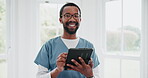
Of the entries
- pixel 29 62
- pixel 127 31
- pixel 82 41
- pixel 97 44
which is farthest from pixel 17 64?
pixel 127 31

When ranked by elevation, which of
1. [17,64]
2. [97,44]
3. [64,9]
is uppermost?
[64,9]

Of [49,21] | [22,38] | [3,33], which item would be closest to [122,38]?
[49,21]

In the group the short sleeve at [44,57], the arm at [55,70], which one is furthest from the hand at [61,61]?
the short sleeve at [44,57]

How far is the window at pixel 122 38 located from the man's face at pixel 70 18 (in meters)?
1.11

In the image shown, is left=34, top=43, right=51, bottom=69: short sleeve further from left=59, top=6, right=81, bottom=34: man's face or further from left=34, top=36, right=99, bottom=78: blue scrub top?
left=59, top=6, right=81, bottom=34: man's face

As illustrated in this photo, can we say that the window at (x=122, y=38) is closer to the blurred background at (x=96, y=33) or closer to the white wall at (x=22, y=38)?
the blurred background at (x=96, y=33)

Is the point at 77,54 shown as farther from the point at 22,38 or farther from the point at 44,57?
the point at 22,38

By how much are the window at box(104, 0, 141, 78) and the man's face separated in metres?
1.11

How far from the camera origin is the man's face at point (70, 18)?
1395mm

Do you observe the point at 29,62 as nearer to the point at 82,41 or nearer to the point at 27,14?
the point at 27,14

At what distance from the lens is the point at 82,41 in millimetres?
1504

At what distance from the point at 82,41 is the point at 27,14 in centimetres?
117

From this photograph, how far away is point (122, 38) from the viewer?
2.44 meters

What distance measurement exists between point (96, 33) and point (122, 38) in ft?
1.25
